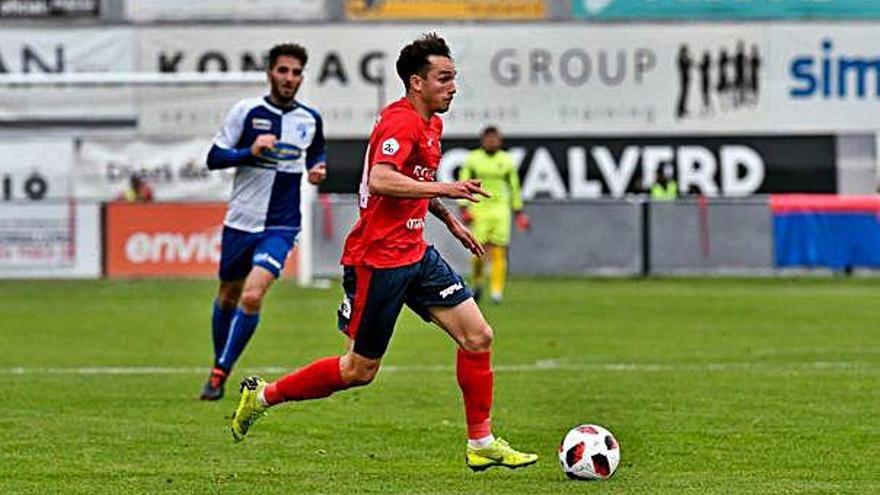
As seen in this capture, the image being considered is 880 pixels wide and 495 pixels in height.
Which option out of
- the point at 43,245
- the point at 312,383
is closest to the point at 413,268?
the point at 312,383

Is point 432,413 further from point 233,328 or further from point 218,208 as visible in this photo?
point 218,208

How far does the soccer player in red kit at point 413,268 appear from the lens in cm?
959

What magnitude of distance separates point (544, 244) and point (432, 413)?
2044 centimetres

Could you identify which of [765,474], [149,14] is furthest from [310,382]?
[149,14]

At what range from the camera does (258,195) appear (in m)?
13.9

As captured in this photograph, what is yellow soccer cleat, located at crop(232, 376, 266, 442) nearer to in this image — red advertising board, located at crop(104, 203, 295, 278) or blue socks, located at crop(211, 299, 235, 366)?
blue socks, located at crop(211, 299, 235, 366)

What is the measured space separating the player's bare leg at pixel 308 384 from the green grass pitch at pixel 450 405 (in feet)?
0.79

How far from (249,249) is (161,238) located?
16579mm

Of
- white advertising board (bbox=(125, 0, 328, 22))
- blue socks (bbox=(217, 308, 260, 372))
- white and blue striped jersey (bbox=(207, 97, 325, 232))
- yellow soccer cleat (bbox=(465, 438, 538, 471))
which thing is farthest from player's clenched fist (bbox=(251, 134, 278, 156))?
white advertising board (bbox=(125, 0, 328, 22))

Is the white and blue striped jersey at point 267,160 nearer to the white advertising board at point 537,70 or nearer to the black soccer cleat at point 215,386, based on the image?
the black soccer cleat at point 215,386

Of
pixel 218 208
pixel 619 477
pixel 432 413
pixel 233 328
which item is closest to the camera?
pixel 619 477

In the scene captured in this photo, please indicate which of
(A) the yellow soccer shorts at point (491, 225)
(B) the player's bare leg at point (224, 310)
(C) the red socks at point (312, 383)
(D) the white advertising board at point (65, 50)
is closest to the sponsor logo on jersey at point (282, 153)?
(B) the player's bare leg at point (224, 310)

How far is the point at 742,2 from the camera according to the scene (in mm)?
40031

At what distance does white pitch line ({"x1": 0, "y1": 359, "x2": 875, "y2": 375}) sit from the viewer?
15.5 m
